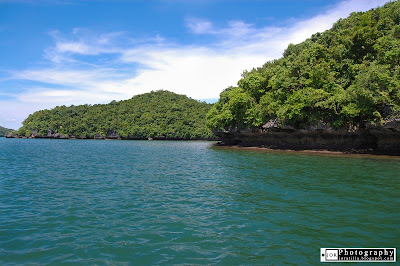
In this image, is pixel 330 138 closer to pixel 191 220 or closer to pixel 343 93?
pixel 343 93

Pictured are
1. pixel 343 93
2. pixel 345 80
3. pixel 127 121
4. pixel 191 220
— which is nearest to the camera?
pixel 191 220

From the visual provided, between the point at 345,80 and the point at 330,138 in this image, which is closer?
the point at 345,80

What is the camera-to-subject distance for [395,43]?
1261 inches

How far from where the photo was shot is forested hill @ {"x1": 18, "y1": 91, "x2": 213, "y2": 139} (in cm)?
12781

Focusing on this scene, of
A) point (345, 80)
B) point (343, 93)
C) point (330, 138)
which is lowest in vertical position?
point (330, 138)

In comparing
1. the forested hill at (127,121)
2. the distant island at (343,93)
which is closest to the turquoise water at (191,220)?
the distant island at (343,93)

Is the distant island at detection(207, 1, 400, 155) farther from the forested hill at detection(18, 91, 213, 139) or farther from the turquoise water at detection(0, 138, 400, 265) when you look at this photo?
the forested hill at detection(18, 91, 213, 139)

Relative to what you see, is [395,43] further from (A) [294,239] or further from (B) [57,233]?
(B) [57,233]

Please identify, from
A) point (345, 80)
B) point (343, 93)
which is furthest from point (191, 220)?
point (345, 80)

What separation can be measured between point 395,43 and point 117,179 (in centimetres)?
3626

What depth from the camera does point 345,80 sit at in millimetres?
38531

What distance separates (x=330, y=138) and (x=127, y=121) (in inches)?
4504

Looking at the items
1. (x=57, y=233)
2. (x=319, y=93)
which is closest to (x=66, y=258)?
(x=57, y=233)

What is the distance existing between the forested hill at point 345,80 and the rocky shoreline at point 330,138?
966mm
